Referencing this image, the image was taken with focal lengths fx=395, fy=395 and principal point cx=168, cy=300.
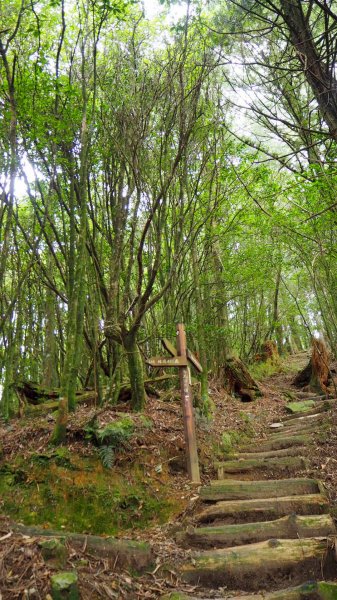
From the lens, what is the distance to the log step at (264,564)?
3262 mm

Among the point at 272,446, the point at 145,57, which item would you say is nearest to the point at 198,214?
the point at 145,57

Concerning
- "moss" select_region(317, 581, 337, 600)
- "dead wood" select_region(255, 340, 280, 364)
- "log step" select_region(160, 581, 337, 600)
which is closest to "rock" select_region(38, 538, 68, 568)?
"log step" select_region(160, 581, 337, 600)

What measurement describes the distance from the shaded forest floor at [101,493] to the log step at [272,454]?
6.9 inches

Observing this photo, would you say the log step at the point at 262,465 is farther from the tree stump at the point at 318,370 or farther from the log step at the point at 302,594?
the tree stump at the point at 318,370

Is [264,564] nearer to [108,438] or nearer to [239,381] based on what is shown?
[108,438]

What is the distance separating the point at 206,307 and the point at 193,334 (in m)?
0.89

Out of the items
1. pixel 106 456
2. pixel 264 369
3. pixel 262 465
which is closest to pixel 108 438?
pixel 106 456

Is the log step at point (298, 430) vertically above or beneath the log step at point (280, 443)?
above

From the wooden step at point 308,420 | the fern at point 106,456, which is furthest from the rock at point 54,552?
the wooden step at point 308,420

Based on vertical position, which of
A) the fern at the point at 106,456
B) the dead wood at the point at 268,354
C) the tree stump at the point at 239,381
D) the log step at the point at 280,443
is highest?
the dead wood at the point at 268,354

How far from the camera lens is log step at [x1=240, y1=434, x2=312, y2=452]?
575cm

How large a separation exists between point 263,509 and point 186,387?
5.70ft

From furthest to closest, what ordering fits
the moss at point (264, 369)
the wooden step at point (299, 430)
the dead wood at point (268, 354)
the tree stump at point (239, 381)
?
the dead wood at point (268, 354), the moss at point (264, 369), the tree stump at point (239, 381), the wooden step at point (299, 430)

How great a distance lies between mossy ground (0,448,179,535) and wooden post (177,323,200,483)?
49 cm
